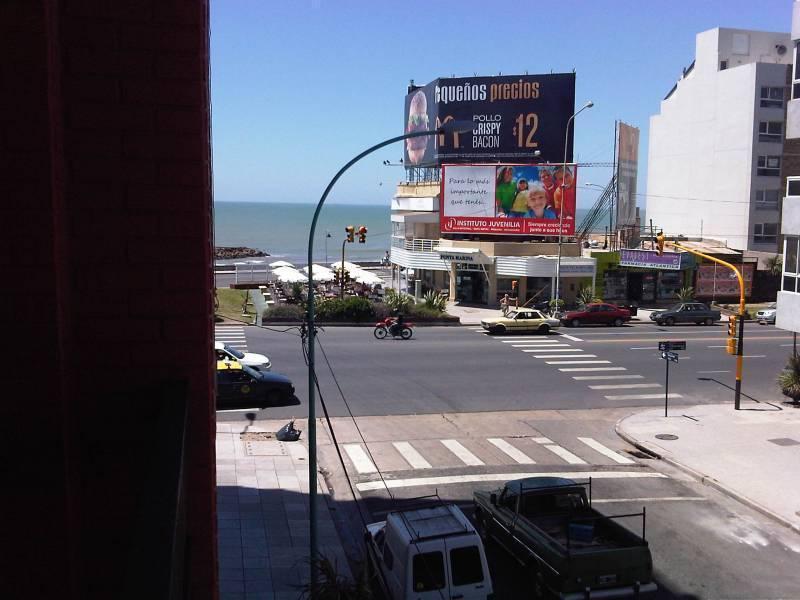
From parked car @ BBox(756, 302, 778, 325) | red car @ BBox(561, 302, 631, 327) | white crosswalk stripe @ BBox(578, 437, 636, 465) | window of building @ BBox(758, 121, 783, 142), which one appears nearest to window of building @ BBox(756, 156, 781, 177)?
window of building @ BBox(758, 121, 783, 142)

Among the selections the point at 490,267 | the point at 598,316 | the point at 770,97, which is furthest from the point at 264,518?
the point at 770,97

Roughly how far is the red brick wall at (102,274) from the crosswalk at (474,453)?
47.6 ft

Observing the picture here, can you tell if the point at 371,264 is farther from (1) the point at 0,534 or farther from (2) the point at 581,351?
(1) the point at 0,534

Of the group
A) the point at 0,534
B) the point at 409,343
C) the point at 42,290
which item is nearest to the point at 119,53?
the point at 42,290

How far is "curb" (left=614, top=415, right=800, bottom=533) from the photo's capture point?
592 inches

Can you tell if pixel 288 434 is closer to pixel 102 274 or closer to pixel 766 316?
pixel 102 274

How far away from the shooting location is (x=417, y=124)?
61.1m

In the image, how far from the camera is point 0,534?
316cm

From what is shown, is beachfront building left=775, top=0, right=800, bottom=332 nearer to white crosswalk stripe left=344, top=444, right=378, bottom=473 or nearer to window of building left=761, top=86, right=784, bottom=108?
white crosswalk stripe left=344, top=444, right=378, bottom=473

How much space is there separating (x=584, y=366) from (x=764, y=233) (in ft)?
115

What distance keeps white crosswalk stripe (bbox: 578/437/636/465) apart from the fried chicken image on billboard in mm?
40009

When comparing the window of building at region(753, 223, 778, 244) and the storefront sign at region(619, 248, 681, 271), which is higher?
the window of building at region(753, 223, 778, 244)

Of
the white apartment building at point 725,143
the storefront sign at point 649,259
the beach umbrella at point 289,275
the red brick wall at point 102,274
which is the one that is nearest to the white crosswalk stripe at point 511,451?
the red brick wall at point 102,274

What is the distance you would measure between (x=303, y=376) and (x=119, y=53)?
2311 cm
